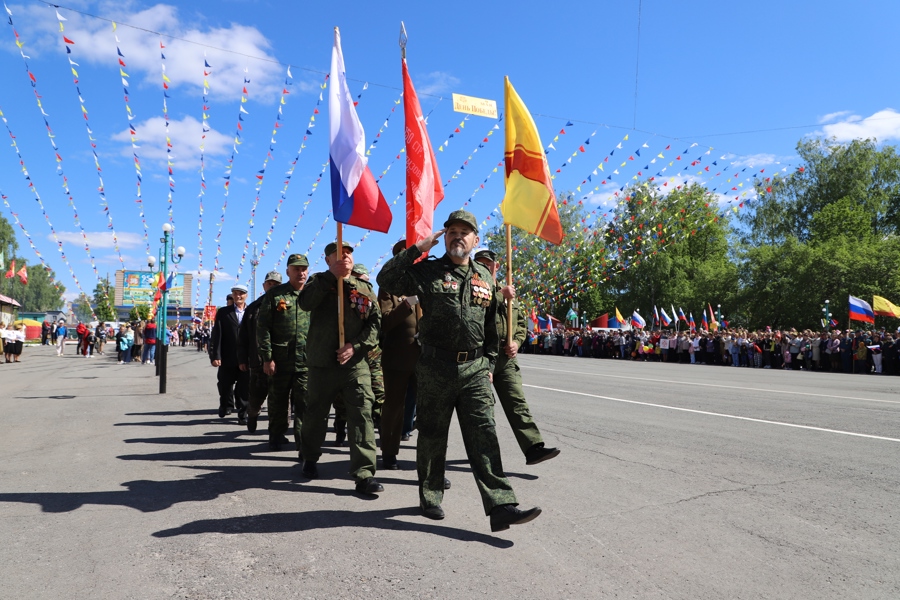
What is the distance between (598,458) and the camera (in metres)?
6.54

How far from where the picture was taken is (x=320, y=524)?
438 cm

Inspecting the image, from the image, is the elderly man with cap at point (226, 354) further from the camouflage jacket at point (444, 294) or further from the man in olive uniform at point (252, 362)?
the camouflage jacket at point (444, 294)

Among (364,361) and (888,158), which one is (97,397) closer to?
(364,361)

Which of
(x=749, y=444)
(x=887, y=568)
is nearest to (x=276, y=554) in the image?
(x=887, y=568)

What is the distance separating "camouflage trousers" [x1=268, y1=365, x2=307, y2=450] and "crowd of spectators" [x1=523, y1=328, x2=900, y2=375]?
77.4 ft

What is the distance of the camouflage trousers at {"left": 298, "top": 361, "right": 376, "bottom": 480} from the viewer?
17.2ft

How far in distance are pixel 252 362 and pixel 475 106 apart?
15.6 ft

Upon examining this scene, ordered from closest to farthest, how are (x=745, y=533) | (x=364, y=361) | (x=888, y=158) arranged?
(x=745, y=533) < (x=364, y=361) < (x=888, y=158)

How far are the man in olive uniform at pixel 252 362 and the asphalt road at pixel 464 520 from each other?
385 mm

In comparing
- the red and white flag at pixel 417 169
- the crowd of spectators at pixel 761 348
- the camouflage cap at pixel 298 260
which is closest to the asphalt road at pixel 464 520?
the camouflage cap at pixel 298 260

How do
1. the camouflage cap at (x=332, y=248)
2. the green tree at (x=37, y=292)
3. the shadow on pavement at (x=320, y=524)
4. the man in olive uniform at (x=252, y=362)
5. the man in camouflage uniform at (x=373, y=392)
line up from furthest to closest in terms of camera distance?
the green tree at (x=37, y=292) < the man in olive uniform at (x=252, y=362) < the man in camouflage uniform at (x=373, y=392) < the camouflage cap at (x=332, y=248) < the shadow on pavement at (x=320, y=524)

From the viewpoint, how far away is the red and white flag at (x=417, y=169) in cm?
657

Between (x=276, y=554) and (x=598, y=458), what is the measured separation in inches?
142

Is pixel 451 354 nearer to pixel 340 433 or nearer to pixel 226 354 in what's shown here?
pixel 340 433
